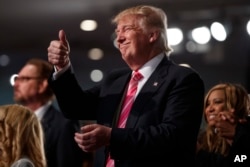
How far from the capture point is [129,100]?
1.90 m

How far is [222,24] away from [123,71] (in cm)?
180

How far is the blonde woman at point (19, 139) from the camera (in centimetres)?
200

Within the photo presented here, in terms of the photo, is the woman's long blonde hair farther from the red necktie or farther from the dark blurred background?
the dark blurred background

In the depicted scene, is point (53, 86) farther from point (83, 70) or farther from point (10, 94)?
point (83, 70)

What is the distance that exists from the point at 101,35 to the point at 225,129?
92.0 inches

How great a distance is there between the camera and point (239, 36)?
11.7ft

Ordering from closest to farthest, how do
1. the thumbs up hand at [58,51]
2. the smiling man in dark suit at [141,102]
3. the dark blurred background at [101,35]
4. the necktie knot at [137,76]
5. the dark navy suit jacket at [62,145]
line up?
the smiling man in dark suit at [141,102], the thumbs up hand at [58,51], the necktie knot at [137,76], the dark navy suit jacket at [62,145], the dark blurred background at [101,35]

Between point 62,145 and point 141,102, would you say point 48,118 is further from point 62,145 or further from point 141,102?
point 141,102

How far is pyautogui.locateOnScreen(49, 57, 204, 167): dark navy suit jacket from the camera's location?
1721 millimetres

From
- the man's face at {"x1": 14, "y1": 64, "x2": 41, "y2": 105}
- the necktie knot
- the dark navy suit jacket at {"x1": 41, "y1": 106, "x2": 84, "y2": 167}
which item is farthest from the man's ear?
the man's face at {"x1": 14, "y1": 64, "x2": 41, "y2": 105}

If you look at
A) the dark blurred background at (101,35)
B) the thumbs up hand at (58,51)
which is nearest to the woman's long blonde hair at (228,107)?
the thumbs up hand at (58,51)

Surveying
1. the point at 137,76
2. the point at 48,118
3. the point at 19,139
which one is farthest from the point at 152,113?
the point at 48,118

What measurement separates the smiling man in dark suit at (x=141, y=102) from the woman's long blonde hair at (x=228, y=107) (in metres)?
0.50

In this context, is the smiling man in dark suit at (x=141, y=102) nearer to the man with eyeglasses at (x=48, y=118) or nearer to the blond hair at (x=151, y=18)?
the blond hair at (x=151, y=18)
